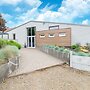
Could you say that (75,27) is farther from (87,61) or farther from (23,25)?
(87,61)

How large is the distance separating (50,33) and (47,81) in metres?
24.1

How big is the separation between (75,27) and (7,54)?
909 inches

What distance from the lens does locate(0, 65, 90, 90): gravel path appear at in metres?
8.79

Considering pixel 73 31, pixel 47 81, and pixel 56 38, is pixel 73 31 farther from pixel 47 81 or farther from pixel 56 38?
pixel 47 81

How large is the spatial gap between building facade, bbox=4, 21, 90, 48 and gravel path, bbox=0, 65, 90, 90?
1981 centimetres

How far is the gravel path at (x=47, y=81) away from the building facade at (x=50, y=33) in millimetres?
19811

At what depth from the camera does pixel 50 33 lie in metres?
33.5

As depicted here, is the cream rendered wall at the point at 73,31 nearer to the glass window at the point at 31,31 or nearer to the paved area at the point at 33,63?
the glass window at the point at 31,31

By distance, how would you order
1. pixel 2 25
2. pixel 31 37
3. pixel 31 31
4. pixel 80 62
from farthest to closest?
pixel 2 25 → pixel 31 31 → pixel 31 37 → pixel 80 62

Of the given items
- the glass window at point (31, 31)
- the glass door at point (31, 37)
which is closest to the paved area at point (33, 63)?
the glass door at point (31, 37)

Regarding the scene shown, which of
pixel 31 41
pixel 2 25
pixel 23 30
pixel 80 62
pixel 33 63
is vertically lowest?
pixel 33 63

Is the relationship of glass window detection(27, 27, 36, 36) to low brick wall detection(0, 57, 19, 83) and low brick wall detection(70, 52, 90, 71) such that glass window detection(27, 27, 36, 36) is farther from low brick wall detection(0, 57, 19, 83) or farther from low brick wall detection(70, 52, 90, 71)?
low brick wall detection(0, 57, 19, 83)

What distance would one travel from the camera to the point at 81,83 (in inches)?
385

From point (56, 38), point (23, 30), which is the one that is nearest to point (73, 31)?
point (56, 38)
